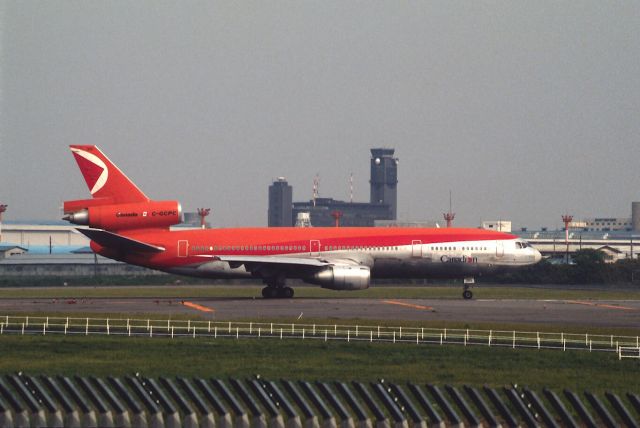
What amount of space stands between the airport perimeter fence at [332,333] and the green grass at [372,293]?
2648cm

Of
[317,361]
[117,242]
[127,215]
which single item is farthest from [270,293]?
[317,361]

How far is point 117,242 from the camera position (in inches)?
2702

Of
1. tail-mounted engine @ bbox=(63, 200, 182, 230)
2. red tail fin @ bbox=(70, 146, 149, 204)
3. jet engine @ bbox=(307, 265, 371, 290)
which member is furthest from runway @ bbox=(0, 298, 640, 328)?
red tail fin @ bbox=(70, 146, 149, 204)

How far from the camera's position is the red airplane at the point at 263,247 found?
6931 cm

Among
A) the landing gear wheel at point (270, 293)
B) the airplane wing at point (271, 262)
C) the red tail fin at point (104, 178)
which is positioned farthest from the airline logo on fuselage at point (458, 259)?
the red tail fin at point (104, 178)

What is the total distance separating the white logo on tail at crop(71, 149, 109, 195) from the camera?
69.9m

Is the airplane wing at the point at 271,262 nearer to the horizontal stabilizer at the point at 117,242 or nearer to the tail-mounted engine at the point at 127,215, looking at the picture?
the horizontal stabilizer at the point at 117,242

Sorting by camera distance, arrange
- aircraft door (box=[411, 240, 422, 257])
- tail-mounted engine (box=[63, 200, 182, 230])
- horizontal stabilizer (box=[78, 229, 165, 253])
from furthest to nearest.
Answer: aircraft door (box=[411, 240, 422, 257]), tail-mounted engine (box=[63, 200, 182, 230]), horizontal stabilizer (box=[78, 229, 165, 253])

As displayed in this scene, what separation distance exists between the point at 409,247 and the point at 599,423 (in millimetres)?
47671

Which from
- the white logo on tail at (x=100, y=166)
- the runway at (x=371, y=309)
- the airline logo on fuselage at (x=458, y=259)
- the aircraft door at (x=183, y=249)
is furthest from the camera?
the airline logo on fuselage at (x=458, y=259)

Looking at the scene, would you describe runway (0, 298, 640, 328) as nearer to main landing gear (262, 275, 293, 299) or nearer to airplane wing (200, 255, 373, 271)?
main landing gear (262, 275, 293, 299)

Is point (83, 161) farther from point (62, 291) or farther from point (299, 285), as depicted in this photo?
point (299, 285)

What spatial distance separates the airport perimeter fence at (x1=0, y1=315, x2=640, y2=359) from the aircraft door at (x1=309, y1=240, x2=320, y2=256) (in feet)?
74.9

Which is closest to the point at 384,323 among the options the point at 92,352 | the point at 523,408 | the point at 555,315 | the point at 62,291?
the point at 555,315
